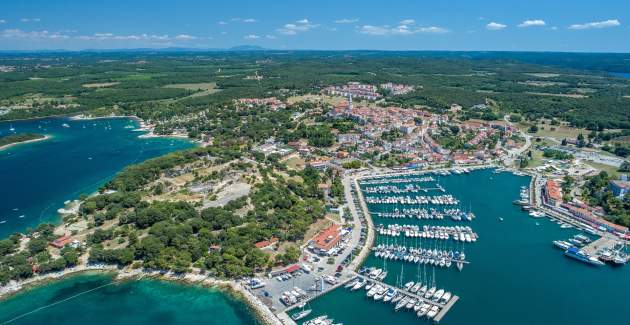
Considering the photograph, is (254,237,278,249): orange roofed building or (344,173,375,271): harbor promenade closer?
(344,173,375,271): harbor promenade

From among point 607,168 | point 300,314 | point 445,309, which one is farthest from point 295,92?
point 445,309

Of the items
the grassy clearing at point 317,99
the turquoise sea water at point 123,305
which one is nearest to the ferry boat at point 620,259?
the turquoise sea water at point 123,305

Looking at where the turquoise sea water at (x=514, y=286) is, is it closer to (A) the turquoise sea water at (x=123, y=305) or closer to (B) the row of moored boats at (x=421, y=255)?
(B) the row of moored boats at (x=421, y=255)

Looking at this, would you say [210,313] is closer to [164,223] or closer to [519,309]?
[164,223]

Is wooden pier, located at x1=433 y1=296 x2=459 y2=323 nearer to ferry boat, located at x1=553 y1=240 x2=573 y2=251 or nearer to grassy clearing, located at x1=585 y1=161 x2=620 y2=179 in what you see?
ferry boat, located at x1=553 y1=240 x2=573 y2=251

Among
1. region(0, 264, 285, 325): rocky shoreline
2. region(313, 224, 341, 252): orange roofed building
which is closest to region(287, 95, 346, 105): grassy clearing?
region(313, 224, 341, 252): orange roofed building

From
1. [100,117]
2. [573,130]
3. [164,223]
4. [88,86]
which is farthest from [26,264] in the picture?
[88,86]

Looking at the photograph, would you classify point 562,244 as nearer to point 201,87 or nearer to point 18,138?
point 18,138
